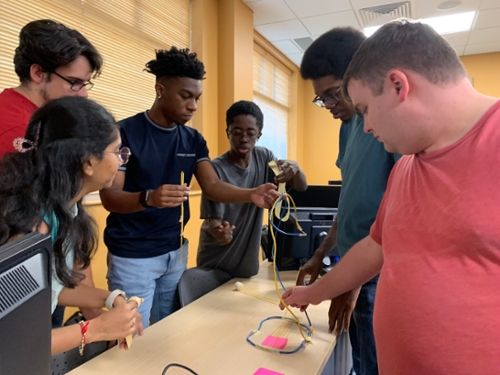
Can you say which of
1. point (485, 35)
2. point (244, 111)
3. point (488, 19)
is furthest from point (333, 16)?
point (244, 111)

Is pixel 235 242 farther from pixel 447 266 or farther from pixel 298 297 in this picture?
pixel 447 266

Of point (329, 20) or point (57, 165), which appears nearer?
point (57, 165)

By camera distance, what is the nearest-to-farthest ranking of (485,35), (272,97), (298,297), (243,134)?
(298,297)
(243,134)
(485,35)
(272,97)

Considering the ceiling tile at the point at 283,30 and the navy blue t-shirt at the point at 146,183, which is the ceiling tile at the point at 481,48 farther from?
the navy blue t-shirt at the point at 146,183

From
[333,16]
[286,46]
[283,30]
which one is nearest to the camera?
[333,16]

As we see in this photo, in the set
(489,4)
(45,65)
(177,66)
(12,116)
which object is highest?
(489,4)

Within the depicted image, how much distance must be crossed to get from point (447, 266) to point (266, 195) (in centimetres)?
100

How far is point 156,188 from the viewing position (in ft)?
5.56

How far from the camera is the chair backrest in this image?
1765 mm

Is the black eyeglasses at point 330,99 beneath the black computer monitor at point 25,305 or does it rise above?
above

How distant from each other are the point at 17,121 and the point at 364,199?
1160mm

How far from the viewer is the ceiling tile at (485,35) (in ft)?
15.6

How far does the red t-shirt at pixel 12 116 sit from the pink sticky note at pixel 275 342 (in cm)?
102

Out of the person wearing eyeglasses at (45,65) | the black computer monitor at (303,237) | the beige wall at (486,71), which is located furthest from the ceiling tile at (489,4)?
the person wearing eyeglasses at (45,65)
